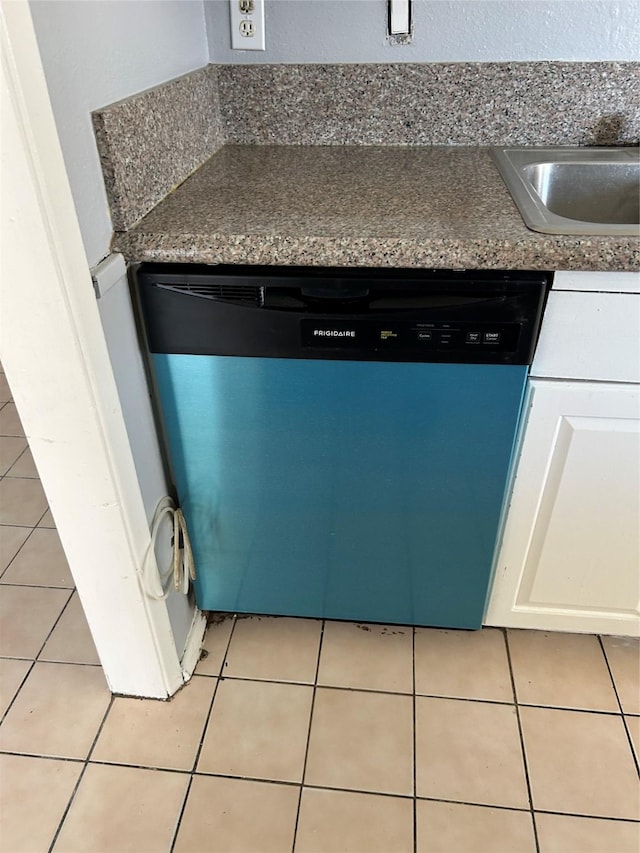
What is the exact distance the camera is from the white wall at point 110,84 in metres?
0.82

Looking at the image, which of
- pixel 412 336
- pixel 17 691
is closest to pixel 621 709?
pixel 412 336

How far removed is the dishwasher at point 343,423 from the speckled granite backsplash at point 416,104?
45 centimetres

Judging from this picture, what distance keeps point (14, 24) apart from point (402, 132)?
0.91 metres

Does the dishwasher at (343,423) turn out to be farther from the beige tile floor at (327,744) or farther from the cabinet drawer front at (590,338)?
the beige tile floor at (327,744)

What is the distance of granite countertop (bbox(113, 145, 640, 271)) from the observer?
3.13 feet

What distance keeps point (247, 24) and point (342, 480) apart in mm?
967

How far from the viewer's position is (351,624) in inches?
59.7

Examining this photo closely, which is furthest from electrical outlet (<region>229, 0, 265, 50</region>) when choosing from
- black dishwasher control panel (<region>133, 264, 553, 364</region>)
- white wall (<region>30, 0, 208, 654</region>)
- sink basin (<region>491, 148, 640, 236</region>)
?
black dishwasher control panel (<region>133, 264, 553, 364</region>)

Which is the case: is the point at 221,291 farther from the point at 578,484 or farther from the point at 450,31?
the point at 450,31

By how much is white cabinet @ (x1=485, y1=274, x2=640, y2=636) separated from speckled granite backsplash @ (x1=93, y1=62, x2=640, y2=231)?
0.61 meters

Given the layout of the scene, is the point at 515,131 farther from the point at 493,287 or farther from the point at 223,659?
the point at 223,659

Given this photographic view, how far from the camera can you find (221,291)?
3.35ft

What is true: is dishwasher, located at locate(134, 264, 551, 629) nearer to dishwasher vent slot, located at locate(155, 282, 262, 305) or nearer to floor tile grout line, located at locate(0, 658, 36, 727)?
dishwasher vent slot, located at locate(155, 282, 262, 305)

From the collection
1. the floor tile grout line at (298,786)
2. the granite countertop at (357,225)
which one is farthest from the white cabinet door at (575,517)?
the floor tile grout line at (298,786)
